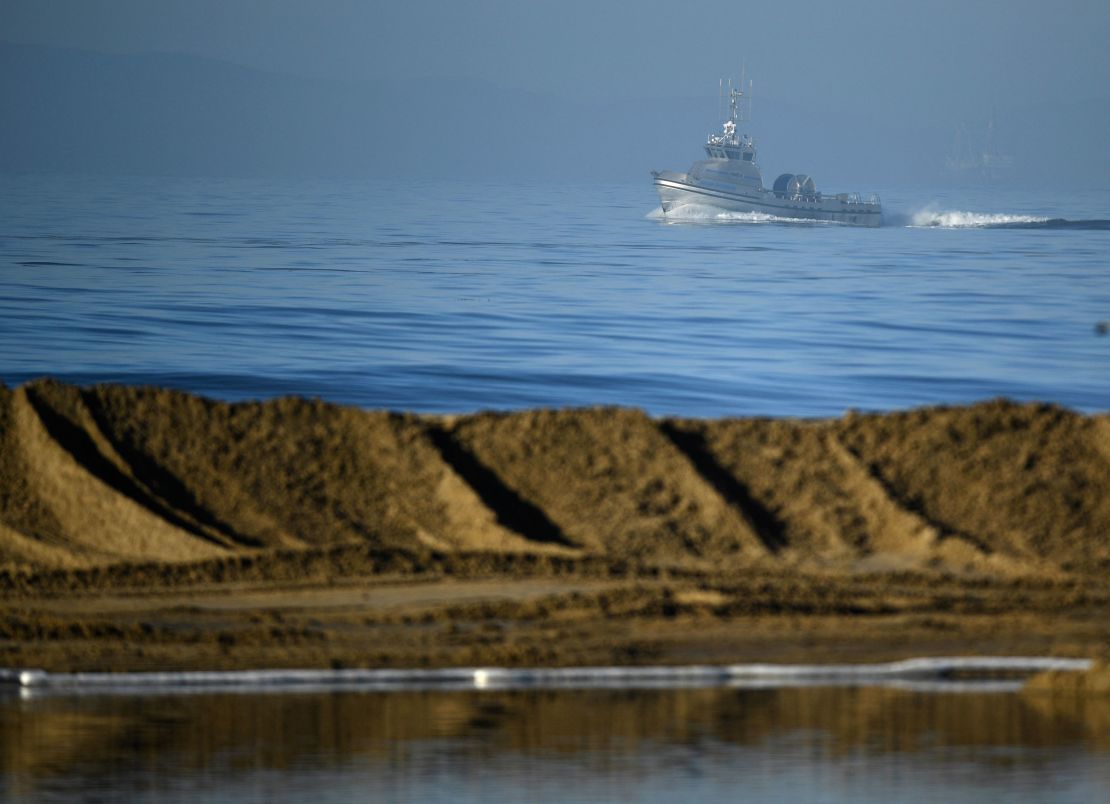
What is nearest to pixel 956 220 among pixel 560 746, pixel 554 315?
pixel 554 315

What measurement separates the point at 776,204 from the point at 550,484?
85.0 m

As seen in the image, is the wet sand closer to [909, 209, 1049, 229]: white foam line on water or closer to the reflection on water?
the reflection on water

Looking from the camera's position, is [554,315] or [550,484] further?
[554,315]

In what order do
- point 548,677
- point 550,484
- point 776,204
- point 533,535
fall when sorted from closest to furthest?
point 548,677, point 533,535, point 550,484, point 776,204

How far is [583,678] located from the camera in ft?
34.5

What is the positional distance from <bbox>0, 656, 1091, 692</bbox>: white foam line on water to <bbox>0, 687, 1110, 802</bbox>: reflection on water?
194mm

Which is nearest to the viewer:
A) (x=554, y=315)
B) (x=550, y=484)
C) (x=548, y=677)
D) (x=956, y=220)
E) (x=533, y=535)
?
(x=548, y=677)

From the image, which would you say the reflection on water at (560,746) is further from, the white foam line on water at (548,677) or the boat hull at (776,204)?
the boat hull at (776,204)

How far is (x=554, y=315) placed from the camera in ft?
138

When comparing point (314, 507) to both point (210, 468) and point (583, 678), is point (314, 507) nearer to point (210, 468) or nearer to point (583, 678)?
point (210, 468)

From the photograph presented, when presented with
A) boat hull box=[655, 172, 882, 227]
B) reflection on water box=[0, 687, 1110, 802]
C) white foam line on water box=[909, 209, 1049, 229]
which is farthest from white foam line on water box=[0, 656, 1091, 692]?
white foam line on water box=[909, 209, 1049, 229]

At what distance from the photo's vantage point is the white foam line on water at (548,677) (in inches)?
408

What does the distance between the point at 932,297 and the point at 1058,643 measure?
38.7 meters

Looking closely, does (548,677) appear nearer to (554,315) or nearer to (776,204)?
(554,315)
